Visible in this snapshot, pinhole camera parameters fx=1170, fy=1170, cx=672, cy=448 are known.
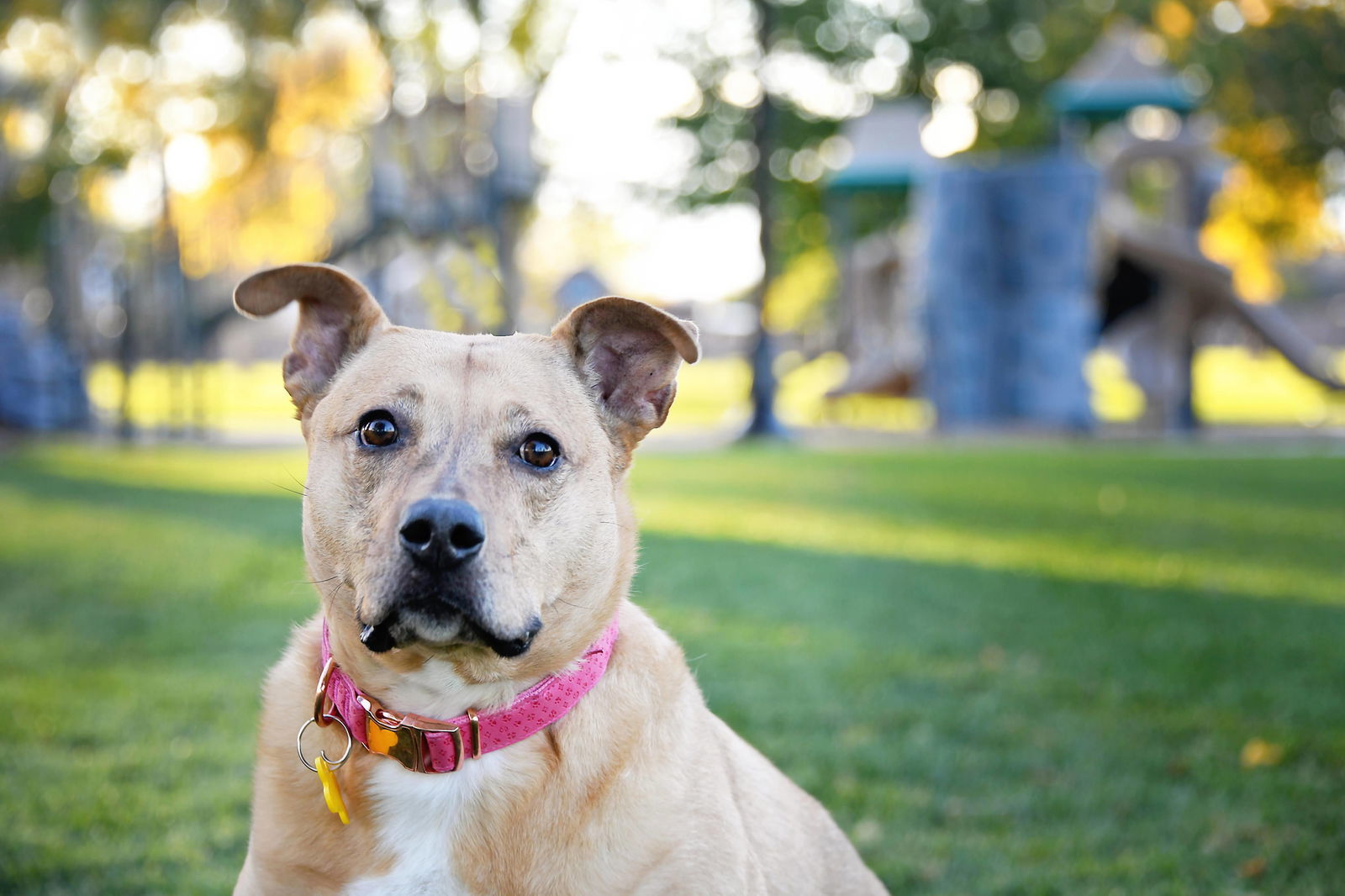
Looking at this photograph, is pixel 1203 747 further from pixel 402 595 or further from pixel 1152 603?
pixel 402 595

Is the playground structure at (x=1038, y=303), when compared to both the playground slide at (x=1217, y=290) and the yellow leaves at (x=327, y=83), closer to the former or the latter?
the playground slide at (x=1217, y=290)

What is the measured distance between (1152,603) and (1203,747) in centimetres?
290

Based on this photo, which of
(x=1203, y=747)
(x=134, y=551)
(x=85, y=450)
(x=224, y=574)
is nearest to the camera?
(x=1203, y=747)

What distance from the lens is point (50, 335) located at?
24516 mm

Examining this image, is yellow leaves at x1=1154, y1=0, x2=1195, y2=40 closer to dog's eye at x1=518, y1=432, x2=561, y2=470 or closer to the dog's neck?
dog's eye at x1=518, y1=432, x2=561, y2=470

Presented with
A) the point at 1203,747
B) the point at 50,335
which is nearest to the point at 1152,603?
the point at 1203,747

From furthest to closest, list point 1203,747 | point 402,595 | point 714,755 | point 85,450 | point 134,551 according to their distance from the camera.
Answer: point 85,450 → point 134,551 → point 1203,747 → point 714,755 → point 402,595

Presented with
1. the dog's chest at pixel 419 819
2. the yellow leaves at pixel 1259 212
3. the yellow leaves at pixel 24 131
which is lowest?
the dog's chest at pixel 419 819

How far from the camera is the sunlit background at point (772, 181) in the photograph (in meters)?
18.2

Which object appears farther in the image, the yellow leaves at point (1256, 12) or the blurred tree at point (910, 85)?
the blurred tree at point (910, 85)

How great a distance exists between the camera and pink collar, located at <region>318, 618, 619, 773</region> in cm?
287

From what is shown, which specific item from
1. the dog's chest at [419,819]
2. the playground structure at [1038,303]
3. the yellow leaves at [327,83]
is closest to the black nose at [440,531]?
the dog's chest at [419,819]

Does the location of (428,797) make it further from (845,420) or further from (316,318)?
(845,420)

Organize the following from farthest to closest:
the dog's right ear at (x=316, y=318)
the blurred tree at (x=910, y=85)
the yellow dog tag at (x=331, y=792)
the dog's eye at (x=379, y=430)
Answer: the blurred tree at (x=910, y=85) < the dog's right ear at (x=316, y=318) < the dog's eye at (x=379, y=430) < the yellow dog tag at (x=331, y=792)
